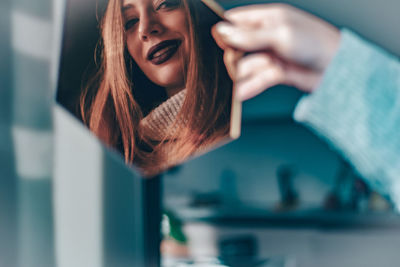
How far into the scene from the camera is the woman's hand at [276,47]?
37 cm

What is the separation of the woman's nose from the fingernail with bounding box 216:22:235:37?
10 cm

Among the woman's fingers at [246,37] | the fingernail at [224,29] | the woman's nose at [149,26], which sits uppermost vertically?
the woman's nose at [149,26]

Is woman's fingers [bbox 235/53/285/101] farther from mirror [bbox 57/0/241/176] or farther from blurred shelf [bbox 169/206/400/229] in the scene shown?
blurred shelf [bbox 169/206/400/229]

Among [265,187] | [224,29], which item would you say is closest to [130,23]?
[224,29]

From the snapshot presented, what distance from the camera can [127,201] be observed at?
2.04 feet

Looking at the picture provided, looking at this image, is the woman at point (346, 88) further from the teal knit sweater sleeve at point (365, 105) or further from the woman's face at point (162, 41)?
the woman's face at point (162, 41)

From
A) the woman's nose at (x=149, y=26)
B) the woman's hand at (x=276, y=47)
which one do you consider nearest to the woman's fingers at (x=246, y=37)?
the woman's hand at (x=276, y=47)

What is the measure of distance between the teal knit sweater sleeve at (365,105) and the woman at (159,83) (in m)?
0.13

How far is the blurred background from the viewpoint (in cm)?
48

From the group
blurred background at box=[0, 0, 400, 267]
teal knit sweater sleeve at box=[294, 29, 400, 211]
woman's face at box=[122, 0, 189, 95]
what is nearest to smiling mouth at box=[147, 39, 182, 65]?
woman's face at box=[122, 0, 189, 95]

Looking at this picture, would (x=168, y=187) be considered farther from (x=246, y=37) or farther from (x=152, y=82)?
(x=246, y=37)

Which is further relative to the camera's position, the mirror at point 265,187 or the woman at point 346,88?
the mirror at point 265,187

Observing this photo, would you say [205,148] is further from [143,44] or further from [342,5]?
[342,5]

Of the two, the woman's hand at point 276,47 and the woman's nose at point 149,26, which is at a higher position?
the woman's nose at point 149,26
